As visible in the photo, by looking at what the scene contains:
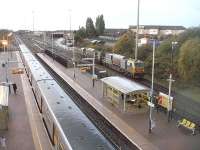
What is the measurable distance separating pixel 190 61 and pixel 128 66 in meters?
11.0

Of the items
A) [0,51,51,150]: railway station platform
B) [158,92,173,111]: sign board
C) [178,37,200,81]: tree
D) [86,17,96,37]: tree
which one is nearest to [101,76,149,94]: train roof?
[158,92,173,111]: sign board

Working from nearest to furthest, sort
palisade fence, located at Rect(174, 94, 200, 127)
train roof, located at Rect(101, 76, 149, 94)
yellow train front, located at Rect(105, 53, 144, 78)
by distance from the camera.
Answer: palisade fence, located at Rect(174, 94, 200, 127) → train roof, located at Rect(101, 76, 149, 94) → yellow train front, located at Rect(105, 53, 144, 78)

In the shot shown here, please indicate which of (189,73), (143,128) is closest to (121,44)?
(189,73)

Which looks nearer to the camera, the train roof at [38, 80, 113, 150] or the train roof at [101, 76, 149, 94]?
the train roof at [38, 80, 113, 150]

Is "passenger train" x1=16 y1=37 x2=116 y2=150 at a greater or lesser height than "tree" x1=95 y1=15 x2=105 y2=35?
lesser

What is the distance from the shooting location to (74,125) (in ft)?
52.9

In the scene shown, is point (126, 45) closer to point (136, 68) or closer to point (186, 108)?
point (136, 68)

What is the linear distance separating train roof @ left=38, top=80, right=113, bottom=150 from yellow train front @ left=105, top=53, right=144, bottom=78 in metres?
21.8

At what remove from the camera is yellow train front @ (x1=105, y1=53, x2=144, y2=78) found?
144 ft

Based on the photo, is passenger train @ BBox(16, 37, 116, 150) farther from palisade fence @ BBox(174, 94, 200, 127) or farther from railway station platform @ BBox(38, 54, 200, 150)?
palisade fence @ BBox(174, 94, 200, 127)

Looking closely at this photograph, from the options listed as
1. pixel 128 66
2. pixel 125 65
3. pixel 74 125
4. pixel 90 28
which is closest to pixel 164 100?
pixel 74 125

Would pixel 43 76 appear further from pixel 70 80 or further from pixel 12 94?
pixel 70 80

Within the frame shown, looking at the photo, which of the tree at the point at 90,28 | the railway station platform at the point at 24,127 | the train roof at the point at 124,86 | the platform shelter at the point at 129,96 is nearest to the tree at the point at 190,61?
the train roof at the point at 124,86

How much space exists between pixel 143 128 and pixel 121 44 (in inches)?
1521
